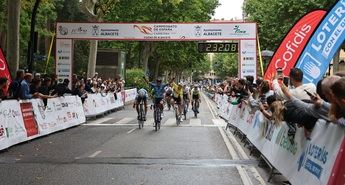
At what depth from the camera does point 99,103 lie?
25641 mm

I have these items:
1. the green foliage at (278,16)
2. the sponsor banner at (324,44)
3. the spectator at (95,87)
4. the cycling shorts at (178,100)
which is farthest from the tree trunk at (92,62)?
the sponsor banner at (324,44)

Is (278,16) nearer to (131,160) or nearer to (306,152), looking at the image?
(131,160)

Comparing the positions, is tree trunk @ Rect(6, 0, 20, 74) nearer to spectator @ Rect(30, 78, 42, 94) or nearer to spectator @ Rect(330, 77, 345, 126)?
spectator @ Rect(30, 78, 42, 94)

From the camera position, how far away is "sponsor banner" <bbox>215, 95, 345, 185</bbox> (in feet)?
19.9

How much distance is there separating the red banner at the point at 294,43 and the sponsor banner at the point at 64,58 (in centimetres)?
1385

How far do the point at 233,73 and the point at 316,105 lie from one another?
293 feet

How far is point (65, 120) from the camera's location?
18.6m

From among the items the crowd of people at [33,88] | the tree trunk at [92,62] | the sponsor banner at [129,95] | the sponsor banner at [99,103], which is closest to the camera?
the crowd of people at [33,88]

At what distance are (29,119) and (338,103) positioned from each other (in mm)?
10783

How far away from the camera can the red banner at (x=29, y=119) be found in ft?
47.8

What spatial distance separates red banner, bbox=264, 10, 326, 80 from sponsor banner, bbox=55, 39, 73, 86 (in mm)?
13846

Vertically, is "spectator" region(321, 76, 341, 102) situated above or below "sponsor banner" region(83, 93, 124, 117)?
above

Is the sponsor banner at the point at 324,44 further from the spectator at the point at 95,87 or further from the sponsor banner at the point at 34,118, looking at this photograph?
the spectator at the point at 95,87

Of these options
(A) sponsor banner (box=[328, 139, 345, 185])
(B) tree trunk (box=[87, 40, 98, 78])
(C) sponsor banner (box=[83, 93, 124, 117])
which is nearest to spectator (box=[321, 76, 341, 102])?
(A) sponsor banner (box=[328, 139, 345, 185])
